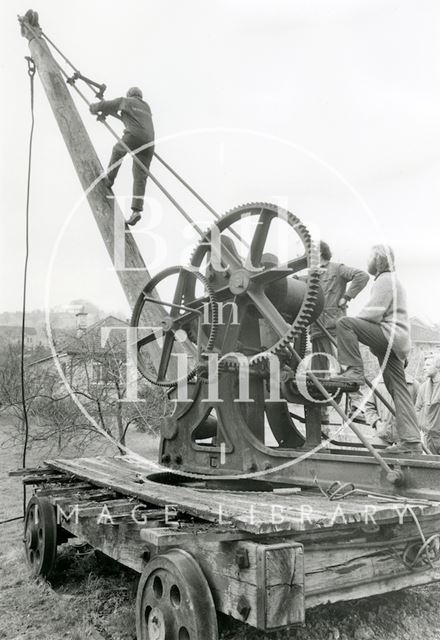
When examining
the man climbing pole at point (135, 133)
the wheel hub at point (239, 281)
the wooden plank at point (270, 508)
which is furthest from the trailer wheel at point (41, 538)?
the man climbing pole at point (135, 133)

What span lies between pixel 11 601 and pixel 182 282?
10.0ft

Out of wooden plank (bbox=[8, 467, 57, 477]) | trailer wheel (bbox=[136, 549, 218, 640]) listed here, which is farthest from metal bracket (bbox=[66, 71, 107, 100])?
trailer wheel (bbox=[136, 549, 218, 640])

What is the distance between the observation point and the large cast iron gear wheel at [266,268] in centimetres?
478

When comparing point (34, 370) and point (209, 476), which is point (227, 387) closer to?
point (209, 476)

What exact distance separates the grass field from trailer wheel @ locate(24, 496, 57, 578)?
116 mm

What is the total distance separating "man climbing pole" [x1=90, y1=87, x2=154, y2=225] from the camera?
721 cm

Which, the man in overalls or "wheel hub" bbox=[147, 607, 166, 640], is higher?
the man in overalls

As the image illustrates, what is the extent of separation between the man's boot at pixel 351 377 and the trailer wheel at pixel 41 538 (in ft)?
8.96

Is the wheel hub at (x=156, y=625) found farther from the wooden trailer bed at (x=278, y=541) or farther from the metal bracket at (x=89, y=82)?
the metal bracket at (x=89, y=82)

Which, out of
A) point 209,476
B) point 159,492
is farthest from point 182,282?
point 159,492

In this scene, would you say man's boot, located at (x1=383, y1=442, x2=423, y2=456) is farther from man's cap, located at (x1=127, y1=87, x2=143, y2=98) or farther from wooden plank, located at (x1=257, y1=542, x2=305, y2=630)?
man's cap, located at (x1=127, y1=87, x2=143, y2=98)

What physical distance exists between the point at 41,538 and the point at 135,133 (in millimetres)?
4236

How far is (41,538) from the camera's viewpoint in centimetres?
590

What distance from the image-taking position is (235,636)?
167 inches
